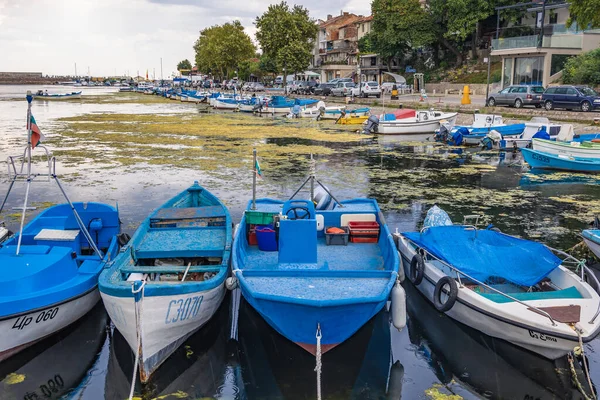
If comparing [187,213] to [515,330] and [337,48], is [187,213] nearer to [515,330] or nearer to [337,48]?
[515,330]

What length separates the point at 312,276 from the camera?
7770 mm

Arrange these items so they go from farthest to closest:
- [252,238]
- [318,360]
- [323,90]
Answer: [323,90] < [252,238] < [318,360]

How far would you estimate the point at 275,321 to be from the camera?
7.05 metres

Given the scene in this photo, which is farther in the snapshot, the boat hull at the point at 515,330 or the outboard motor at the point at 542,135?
the outboard motor at the point at 542,135

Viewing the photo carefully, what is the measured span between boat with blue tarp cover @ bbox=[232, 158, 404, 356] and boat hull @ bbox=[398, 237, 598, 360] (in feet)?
4.03

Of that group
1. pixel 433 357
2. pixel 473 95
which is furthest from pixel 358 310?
pixel 473 95

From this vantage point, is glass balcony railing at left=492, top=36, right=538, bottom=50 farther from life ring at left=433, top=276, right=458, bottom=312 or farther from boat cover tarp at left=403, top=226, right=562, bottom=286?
life ring at left=433, top=276, right=458, bottom=312

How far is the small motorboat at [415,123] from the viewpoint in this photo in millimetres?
31658

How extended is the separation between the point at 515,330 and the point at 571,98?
28370 mm

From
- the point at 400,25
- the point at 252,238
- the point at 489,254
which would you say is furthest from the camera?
the point at 400,25

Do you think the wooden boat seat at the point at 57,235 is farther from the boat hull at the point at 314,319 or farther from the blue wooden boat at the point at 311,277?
the boat hull at the point at 314,319

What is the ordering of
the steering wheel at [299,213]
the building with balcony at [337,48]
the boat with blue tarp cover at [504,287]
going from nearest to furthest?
the boat with blue tarp cover at [504,287] < the steering wheel at [299,213] < the building with balcony at [337,48]

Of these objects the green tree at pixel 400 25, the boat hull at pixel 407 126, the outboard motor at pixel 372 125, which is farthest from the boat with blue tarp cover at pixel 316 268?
the green tree at pixel 400 25

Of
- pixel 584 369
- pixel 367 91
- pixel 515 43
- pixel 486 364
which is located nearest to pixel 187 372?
pixel 486 364
